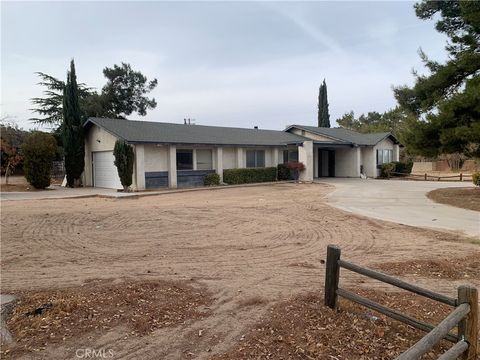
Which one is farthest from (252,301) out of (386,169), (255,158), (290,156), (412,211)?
(386,169)

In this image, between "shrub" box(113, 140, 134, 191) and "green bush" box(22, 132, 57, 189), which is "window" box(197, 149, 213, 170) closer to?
"shrub" box(113, 140, 134, 191)

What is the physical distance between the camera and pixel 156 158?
2158 cm

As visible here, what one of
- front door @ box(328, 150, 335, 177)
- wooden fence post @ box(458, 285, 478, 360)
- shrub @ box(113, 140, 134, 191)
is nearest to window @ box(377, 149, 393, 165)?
front door @ box(328, 150, 335, 177)

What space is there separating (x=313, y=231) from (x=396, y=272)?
3.44m

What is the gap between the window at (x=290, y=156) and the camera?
29142 millimetres

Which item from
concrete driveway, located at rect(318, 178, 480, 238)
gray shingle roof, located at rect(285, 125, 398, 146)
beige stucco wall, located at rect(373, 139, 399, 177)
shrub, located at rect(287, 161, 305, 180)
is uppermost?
gray shingle roof, located at rect(285, 125, 398, 146)

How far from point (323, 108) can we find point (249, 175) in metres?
26.5

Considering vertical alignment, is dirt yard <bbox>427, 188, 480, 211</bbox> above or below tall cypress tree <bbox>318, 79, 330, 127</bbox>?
below

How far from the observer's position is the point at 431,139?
14.0 m

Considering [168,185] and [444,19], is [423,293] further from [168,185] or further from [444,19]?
[168,185]

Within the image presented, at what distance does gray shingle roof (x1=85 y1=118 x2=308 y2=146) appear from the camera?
69.9ft

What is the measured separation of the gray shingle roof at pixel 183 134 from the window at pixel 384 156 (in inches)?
263

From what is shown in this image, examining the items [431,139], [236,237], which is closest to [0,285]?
[236,237]

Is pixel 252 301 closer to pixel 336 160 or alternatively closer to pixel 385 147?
pixel 336 160
